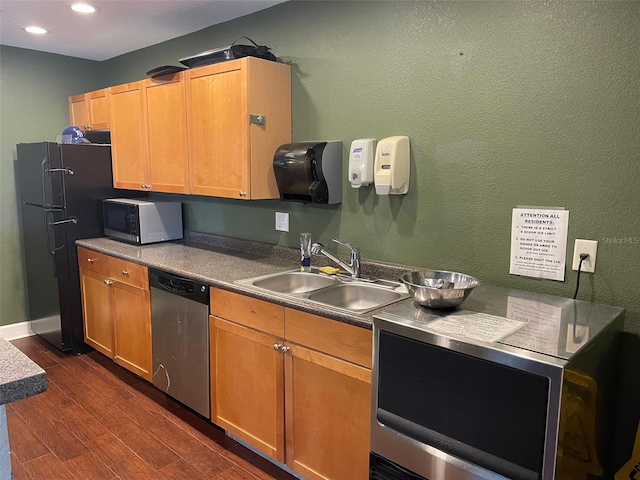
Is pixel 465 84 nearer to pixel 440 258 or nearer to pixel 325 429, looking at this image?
pixel 440 258

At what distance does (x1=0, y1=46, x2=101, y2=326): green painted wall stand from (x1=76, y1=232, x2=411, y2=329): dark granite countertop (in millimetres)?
928

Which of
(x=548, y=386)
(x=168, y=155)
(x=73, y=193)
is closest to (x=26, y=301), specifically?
(x=73, y=193)

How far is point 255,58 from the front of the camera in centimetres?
258

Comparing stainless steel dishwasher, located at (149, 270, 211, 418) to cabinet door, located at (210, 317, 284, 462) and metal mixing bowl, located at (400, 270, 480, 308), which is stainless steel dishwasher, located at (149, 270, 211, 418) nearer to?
cabinet door, located at (210, 317, 284, 462)

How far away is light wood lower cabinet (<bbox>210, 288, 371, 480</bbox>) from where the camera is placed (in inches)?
73.3

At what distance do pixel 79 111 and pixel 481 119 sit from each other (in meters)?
3.41

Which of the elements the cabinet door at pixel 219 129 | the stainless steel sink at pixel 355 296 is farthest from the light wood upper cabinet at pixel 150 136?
the stainless steel sink at pixel 355 296

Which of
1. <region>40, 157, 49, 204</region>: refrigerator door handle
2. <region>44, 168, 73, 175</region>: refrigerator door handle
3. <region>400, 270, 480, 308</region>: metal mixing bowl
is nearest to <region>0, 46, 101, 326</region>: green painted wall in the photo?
<region>40, 157, 49, 204</region>: refrigerator door handle

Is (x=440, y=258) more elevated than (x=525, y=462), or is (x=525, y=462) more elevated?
(x=440, y=258)

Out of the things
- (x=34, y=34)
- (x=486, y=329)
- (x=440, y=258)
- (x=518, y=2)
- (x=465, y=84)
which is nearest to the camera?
(x=486, y=329)

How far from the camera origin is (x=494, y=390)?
4.54ft

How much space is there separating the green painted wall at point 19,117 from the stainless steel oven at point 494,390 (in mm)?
→ 3638

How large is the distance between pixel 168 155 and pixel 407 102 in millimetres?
1670

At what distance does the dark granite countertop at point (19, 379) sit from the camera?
0.97m
